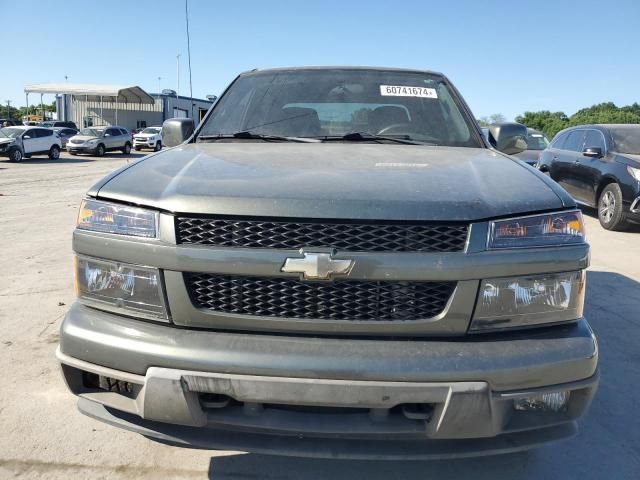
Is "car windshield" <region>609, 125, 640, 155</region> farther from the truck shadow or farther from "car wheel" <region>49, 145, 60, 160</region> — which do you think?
"car wheel" <region>49, 145, 60, 160</region>

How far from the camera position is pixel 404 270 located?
1.75m

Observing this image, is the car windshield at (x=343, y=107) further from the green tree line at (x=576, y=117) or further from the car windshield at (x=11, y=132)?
the green tree line at (x=576, y=117)

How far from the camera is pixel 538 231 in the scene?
188 cm

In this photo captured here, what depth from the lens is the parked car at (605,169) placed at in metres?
7.94

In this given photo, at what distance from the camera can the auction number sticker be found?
3250mm

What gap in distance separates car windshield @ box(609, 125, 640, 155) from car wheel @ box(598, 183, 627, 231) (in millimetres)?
700

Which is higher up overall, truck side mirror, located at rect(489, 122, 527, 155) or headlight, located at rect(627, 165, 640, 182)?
truck side mirror, located at rect(489, 122, 527, 155)

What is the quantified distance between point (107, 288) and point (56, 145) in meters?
26.0

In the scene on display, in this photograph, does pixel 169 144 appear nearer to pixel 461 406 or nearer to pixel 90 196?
pixel 90 196

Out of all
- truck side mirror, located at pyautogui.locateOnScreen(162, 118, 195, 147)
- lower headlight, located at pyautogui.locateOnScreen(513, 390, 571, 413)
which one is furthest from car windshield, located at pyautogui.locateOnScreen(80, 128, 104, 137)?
lower headlight, located at pyautogui.locateOnScreen(513, 390, 571, 413)

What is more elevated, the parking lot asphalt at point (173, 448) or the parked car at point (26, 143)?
the parked car at point (26, 143)

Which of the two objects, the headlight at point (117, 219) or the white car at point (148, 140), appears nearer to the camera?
the headlight at point (117, 219)

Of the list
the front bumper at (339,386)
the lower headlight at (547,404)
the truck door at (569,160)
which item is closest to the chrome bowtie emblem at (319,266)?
the front bumper at (339,386)

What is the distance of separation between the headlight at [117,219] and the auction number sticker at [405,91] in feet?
6.23
